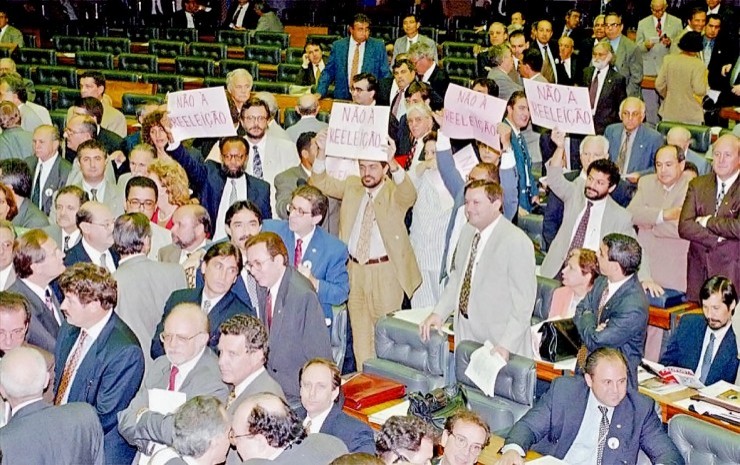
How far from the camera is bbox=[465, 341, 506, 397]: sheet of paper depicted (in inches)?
244

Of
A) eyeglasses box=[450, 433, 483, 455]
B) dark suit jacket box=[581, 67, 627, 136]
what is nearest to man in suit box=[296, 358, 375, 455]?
eyeglasses box=[450, 433, 483, 455]

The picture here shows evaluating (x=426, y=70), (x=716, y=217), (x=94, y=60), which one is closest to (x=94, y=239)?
(x=716, y=217)

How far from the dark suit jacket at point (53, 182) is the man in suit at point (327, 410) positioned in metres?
4.34

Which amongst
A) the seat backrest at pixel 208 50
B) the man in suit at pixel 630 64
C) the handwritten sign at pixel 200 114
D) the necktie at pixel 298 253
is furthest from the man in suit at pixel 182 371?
the seat backrest at pixel 208 50

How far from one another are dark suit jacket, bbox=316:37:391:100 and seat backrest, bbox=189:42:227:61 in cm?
422

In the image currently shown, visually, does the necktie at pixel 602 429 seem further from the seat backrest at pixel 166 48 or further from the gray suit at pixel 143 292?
the seat backrest at pixel 166 48

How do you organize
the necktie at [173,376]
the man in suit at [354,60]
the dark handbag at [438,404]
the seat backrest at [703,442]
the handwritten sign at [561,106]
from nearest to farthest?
the seat backrest at [703,442], the necktie at [173,376], the dark handbag at [438,404], the handwritten sign at [561,106], the man in suit at [354,60]

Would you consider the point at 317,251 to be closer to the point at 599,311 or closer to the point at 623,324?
the point at 599,311

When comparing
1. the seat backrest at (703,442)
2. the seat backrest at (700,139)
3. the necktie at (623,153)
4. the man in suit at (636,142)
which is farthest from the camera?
the seat backrest at (700,139)

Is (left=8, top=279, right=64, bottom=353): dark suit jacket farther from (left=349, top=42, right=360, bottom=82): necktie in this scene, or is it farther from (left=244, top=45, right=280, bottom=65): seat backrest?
(left=244, top=45, right=280, bottom=65): seat backrest

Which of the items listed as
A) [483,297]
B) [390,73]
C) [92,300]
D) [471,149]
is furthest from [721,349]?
[390,73]

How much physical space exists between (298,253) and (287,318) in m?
1.09

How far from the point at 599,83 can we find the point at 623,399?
5.83m

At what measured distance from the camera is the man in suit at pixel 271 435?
465 centimetres
